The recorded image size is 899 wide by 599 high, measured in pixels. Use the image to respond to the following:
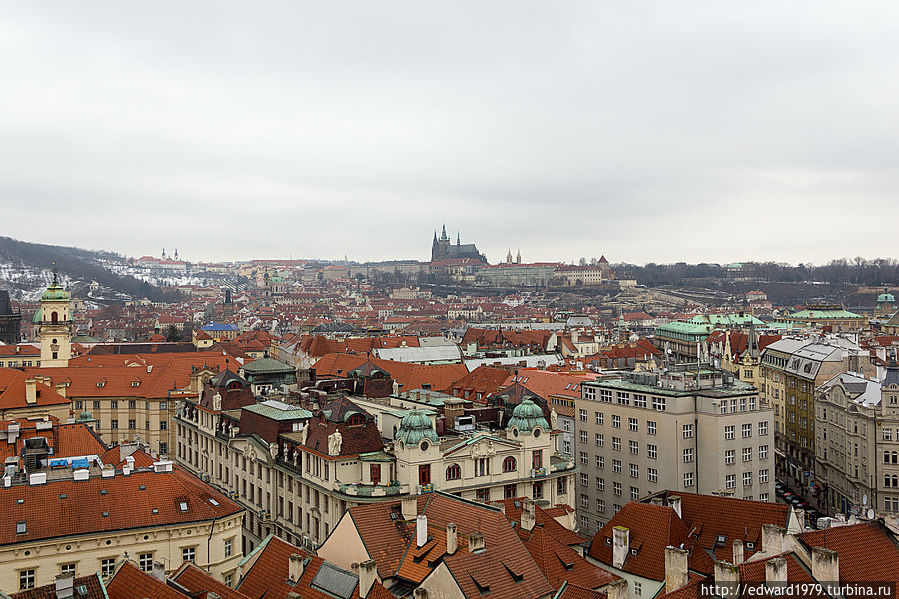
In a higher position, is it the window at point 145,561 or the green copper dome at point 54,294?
the green copper dome at point 54,294

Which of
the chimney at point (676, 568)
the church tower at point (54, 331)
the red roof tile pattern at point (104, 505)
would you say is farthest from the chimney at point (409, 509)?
the church tower at point (54, 331)

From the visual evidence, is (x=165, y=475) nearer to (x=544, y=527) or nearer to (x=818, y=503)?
(x=544, y=527)

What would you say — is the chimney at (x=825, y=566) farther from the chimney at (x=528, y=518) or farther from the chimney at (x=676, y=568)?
the chimney at (x=528, y=518)

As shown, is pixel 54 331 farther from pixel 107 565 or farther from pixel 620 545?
pixel 620 545

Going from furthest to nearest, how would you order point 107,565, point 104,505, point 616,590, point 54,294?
point 54,294 < point 104,505 < point 107,565 < point 616,590

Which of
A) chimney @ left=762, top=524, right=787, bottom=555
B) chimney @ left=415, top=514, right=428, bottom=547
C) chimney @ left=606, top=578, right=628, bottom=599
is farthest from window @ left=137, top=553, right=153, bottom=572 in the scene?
chimney @ left=762, top=524, right=787, bottom=555

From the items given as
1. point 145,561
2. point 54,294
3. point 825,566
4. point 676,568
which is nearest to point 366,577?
point 676,568

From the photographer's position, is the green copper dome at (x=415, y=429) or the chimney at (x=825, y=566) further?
the green copper dome at (x=415, y=429)

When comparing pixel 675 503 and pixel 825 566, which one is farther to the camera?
pixel 675 503
